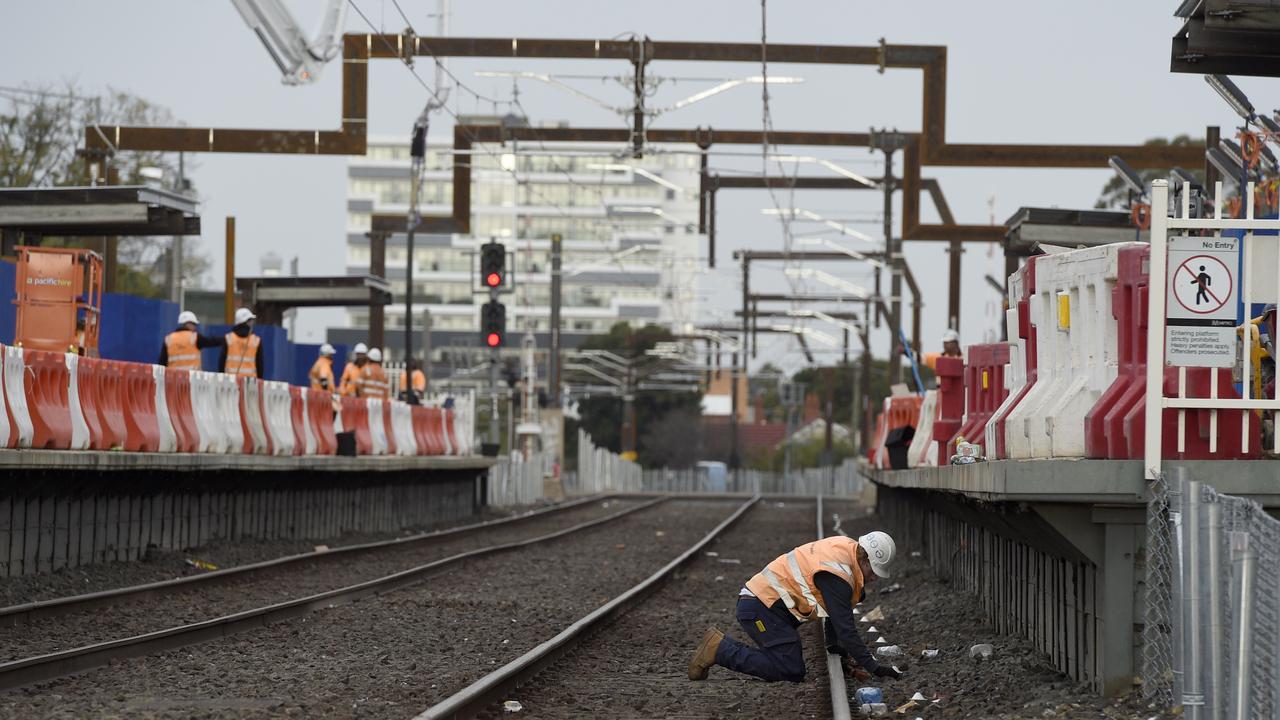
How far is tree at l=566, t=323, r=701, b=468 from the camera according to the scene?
106m

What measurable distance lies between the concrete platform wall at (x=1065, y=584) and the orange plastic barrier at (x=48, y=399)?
8164 mm

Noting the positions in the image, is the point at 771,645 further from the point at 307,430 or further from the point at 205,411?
the point at 307,430

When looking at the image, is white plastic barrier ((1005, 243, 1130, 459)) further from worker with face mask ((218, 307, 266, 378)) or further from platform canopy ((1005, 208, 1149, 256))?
worker with face mask ((218, 307, 266, 378))

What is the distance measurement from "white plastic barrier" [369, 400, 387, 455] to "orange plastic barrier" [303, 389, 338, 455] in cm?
243

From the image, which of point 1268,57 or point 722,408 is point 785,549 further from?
point 722,408

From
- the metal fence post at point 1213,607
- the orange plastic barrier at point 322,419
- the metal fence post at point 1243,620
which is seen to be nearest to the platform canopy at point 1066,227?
the orange plastic barrier at point 322,419

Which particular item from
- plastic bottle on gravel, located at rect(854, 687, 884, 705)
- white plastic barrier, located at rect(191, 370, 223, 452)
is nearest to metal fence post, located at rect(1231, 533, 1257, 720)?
plastic bottle on gravel, located at rect(854, 687, 884, 705)

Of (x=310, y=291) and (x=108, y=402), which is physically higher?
(x=310, y=291)

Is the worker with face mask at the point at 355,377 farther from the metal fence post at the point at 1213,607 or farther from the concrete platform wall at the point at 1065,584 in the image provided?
the metal fence post at the point at 1213,607

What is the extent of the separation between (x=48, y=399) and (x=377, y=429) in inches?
568

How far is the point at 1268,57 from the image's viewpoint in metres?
11.6

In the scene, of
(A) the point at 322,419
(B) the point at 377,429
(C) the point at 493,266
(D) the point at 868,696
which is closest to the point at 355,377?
(B) the point at 377,429

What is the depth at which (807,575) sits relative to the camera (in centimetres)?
1086

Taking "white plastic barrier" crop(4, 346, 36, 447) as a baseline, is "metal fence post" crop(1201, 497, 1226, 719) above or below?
below
